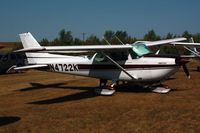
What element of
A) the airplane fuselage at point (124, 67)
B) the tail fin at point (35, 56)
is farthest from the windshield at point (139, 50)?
the tail fin at point (35, 56)

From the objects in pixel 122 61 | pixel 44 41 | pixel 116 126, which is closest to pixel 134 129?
pixel 116 126

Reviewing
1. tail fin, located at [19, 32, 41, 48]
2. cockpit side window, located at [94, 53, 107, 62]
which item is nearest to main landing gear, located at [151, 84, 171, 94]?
cockpit side window, located at [94, 53, 107, 62]

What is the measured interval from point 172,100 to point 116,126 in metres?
3.91

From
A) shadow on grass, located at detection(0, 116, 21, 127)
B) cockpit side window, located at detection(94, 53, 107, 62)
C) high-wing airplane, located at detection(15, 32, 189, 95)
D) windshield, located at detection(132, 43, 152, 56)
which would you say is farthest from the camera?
cockpit side window, located at detection(94, 53, 107, 62)

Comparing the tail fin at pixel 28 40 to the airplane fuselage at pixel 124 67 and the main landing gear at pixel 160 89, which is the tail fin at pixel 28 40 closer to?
the airplane fuselage at pixel 124 67

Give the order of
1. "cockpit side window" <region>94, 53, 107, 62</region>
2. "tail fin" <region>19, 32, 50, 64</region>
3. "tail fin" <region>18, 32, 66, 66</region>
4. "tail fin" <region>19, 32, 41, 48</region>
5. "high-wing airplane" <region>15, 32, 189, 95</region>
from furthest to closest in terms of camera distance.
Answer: "tail fin" <region>19, 32, 41, 48</region>
"tail fin" <region>19, 32, 50, 64</region>
"tail fin" <region>18, 32, 66, 66</region>
"cockpit side window" <region>94, 53, 107, 62</region>
"high-wing airplane" <region>15, 32, 189, 95</region>

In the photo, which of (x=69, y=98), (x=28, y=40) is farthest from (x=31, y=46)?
(x=69, y=98)

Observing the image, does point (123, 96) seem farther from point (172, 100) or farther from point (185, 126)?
point (185, 126)

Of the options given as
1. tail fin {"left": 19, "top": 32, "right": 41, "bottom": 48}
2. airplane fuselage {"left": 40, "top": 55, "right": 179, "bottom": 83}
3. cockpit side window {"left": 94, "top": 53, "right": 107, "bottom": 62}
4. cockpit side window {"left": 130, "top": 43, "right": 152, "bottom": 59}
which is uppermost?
tail fin {"left": 19, "top": 32, "right": 41, "bottom": 48}

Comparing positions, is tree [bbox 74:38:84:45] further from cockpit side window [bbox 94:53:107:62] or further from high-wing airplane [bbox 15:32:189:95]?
cockpit side window [bbox 94:53:107:62]

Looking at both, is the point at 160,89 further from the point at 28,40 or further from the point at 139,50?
the point at 28,40

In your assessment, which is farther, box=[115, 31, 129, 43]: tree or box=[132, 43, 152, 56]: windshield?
box=[115, 31, 129, 43]: tree

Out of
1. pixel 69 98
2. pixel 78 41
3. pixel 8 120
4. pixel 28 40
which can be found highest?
pixel 28 40

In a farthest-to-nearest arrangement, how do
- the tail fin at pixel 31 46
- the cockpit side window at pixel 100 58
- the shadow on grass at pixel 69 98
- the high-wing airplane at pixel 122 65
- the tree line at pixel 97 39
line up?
the tree line at pixel 97 39
the tail fin at pixel 31 46
the cockpit side window at pixel 100 58
the high-wing airplane at pixel 122 65
the shadow on grass at pixel 69 98
